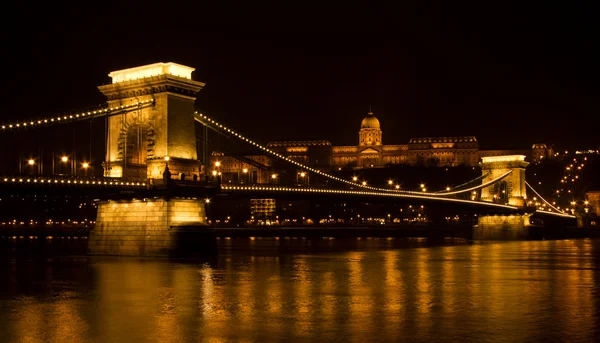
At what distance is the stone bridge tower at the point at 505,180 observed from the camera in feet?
310

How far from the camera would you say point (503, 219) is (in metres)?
87.4

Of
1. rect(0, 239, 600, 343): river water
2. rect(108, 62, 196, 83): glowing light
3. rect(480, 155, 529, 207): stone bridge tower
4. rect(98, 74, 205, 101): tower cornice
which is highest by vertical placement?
rect(108, 62, 196, 83): glowing light

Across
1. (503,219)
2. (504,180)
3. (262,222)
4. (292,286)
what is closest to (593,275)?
(292,286)

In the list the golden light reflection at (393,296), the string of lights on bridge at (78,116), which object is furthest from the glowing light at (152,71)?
the golden light reflection at (393,296)

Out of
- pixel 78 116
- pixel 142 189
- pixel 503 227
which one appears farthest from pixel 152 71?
pixel 503 227

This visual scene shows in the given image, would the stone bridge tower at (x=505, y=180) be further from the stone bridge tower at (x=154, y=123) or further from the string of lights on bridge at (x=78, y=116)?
the string of lights on bridge at (x=78, y=116)

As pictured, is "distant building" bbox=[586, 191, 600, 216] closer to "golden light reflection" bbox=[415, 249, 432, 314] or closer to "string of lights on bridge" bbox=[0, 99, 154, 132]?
"golden light reflection" bbox=[415, 249, 432, 314]

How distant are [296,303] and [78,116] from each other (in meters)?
21.8

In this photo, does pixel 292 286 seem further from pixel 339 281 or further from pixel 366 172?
pixel 366 172

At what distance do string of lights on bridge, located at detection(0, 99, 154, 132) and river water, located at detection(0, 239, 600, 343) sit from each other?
21.3ft

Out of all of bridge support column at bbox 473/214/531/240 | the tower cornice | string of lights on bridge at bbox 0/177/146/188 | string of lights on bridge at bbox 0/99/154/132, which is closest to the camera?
string of lights on bridge at bbox 0/177/146/188

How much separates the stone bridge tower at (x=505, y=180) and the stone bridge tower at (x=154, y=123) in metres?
58.3

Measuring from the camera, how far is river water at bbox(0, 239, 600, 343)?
17250 millimetres

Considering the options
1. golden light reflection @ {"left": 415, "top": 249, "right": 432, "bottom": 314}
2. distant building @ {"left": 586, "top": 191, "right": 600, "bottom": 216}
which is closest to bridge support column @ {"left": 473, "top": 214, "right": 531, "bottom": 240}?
distant building @ {"left": 586, "top": 191, "right": 600, "bottom": 216}
